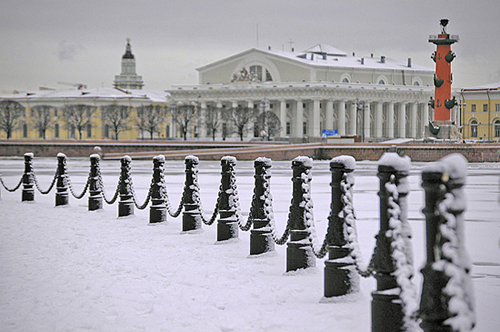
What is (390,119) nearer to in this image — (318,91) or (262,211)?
(318,91)

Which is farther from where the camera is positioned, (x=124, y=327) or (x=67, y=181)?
(x=67, y=181)

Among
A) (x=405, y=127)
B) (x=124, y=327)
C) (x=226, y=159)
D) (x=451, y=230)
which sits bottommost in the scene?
(x=124, y=327)

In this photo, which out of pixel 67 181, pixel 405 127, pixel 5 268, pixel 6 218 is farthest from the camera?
pixel 405 127

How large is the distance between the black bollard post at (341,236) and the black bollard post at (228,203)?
11.3ft

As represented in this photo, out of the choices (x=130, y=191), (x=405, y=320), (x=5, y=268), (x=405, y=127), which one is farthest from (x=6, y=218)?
(x=405, y=127)

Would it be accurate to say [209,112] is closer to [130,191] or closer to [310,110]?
[310,110]

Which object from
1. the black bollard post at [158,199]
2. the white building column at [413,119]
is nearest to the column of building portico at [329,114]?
the white building column at [413,119]

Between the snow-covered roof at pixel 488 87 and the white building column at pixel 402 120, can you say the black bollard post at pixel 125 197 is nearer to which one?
the snow-covered roof at pixel 488 87

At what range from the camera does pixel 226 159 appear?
8.64 m

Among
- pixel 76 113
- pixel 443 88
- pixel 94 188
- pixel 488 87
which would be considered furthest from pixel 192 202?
pixel 76 113

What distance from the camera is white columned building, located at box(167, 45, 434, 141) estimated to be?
334 ft

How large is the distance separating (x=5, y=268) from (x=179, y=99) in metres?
104

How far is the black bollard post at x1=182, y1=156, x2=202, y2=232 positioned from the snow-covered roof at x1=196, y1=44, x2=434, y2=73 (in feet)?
312

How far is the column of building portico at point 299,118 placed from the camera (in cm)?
10244
